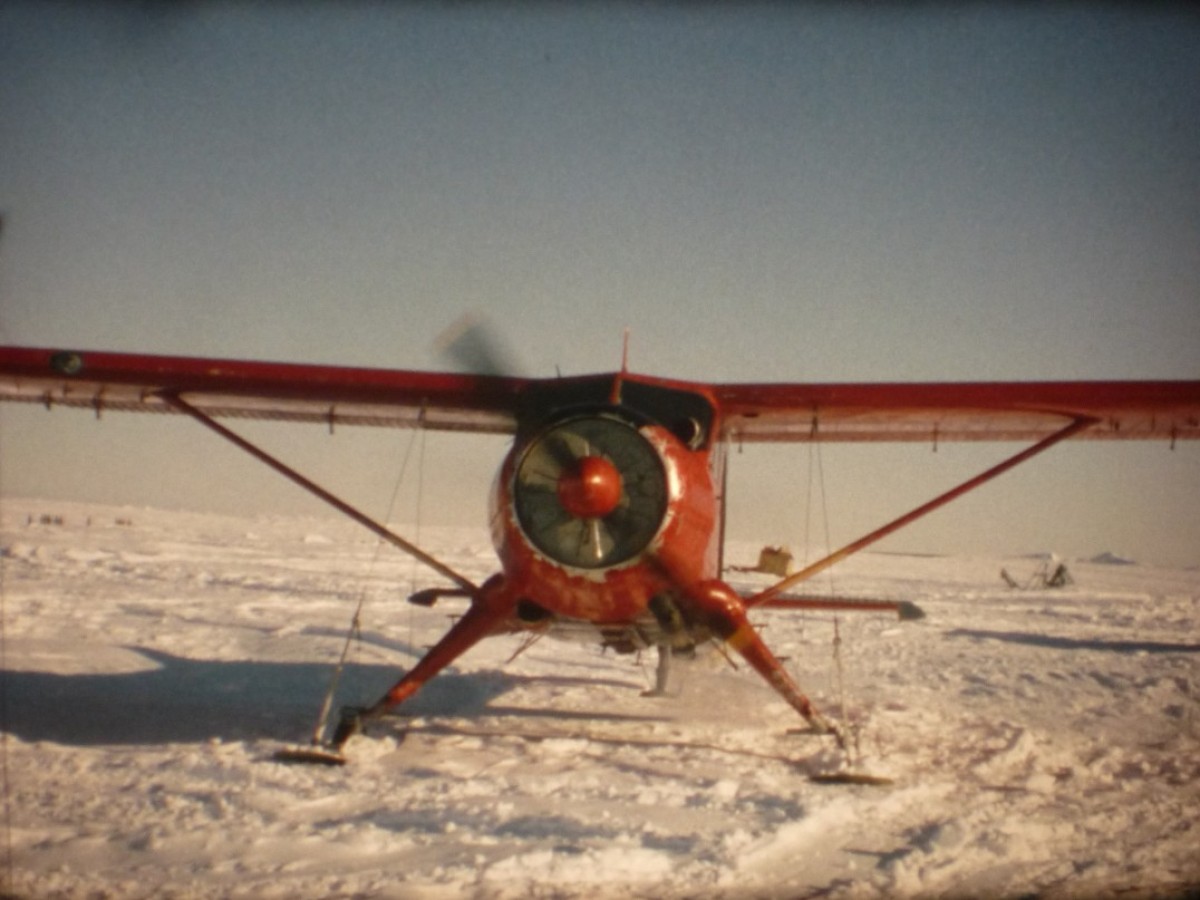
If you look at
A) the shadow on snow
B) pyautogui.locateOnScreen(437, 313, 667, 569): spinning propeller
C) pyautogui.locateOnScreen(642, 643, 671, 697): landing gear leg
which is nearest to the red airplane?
pyautogui.locateOnScreen(437, 313, 667, 569): spinning propeller

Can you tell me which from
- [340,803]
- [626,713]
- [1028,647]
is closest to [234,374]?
[340,803]

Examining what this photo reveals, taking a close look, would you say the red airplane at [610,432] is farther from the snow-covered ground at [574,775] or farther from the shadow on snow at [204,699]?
the shadow on snow at [204,699]

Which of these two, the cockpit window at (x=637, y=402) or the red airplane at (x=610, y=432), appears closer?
the red airplane at (x=610, y=432)

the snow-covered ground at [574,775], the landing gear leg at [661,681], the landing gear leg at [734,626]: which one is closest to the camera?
the snow-covered ground at [574,775]

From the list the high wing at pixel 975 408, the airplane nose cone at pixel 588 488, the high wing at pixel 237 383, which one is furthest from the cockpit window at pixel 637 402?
the airplane nose cone at pixel 588 488

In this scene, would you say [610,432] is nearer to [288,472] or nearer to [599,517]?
[599,517]

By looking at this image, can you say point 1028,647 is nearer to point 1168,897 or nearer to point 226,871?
point 1168,897

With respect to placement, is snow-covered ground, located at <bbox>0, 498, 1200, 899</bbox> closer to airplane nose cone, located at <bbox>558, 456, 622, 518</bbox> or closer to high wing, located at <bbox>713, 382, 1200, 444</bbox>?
airplane nose cone, located at <bbox>558, 456, 622, 518</bbox>
